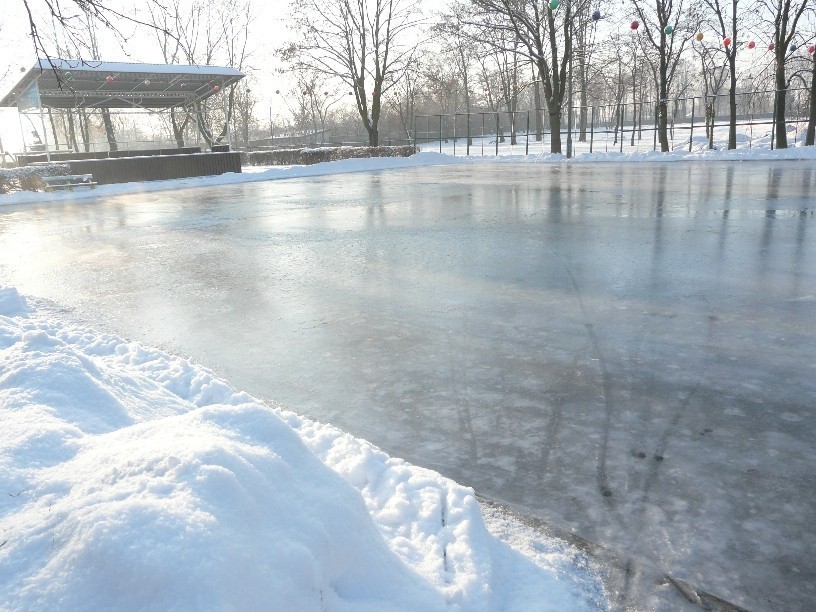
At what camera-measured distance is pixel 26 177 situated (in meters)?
22.5

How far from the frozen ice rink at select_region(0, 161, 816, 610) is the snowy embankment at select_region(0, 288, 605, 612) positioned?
355mm

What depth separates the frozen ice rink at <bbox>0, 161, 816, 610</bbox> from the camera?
2699 mm

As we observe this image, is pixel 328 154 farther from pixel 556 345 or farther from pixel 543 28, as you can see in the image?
pixel 556 345

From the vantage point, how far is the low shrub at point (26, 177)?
22.0 metres

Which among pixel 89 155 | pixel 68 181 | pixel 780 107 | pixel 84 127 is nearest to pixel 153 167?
pixel 68 181

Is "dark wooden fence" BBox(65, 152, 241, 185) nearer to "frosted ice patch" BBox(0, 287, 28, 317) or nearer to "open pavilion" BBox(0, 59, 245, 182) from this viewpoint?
"open pavilion" BBox(0, 59, 245, 182)

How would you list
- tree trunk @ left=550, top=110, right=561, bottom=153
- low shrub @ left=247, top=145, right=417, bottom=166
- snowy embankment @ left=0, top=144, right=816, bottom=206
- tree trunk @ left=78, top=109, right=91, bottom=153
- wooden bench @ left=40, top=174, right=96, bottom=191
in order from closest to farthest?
snowy embankment @ left=0, top=144, right=816, bottom=206
wooden bench @ left=40, top=174, right=96, bottom=191
tree trunk @ left=550, top=110, right=561, bottom=153
low shrub @ left=247, top=145, right=417, bottom=166
tree trunk @ left=78, top=109, right=91, bottom=153

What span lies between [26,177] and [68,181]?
1507mm

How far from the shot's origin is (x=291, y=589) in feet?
5.75

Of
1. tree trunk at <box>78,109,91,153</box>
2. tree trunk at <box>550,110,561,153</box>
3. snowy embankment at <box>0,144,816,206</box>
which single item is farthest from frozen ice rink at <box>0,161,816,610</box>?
tree trunk at <box>78,109,91,153</box>

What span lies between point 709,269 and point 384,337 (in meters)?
3.97

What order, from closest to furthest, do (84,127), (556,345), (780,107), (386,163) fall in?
(556,345) → (780,107) → (386,163) → (84,127)

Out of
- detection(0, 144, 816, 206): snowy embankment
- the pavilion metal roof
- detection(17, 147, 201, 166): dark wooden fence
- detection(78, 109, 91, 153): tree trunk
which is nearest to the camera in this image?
detection(0, 144, 816, 206): snowy embankment

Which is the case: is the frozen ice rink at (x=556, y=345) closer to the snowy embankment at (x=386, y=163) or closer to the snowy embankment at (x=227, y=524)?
the snowy embankment at (x=227, y=524)
